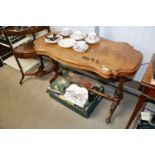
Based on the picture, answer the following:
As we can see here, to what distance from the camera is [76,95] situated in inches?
65.7

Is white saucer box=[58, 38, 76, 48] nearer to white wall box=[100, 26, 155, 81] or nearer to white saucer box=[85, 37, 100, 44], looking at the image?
white saucer box=[85, 37, 100, 44]

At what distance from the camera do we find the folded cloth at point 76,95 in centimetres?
162

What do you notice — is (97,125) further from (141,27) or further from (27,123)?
(141,27)

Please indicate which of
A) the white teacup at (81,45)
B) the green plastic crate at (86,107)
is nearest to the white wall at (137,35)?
the white teacup at (81,45)

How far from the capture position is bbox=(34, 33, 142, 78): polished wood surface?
1241mm

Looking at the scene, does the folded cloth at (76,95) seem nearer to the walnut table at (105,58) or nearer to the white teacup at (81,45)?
the walnut table at (105,58)

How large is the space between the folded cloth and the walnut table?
0.99 feet

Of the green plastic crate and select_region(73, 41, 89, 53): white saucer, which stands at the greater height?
select_region(73, 41, 89, 53): white saucer

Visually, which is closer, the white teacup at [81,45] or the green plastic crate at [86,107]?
the white teacup at [81,45]

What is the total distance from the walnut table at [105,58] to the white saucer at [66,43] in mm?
37

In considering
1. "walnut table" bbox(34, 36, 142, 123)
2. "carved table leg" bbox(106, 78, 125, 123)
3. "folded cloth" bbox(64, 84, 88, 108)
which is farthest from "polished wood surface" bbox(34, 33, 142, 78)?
"folded cloth" bbox(64, 84, 88, 108)

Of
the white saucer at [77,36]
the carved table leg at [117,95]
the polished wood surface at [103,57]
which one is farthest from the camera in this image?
the white saucer at [77,36]
